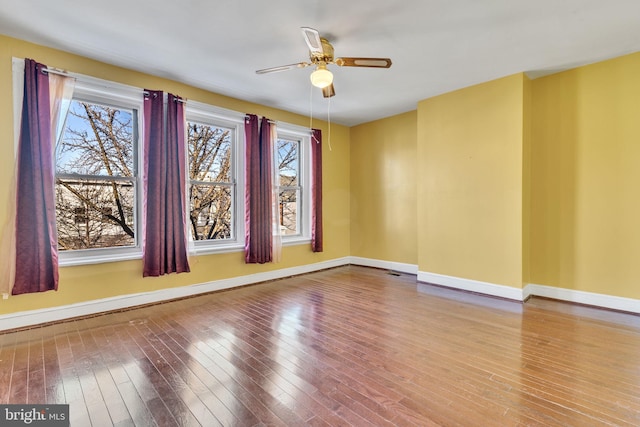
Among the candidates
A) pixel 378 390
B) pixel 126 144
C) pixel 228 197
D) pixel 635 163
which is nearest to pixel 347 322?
pixel 378 390

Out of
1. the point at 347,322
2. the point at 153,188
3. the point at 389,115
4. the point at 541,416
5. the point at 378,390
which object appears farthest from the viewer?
the point at 389,115

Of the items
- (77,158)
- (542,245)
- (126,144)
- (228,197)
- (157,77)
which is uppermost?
(157,77)

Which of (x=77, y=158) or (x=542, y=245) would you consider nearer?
(x=77, y=158)

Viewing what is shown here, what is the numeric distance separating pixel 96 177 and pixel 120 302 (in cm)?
143

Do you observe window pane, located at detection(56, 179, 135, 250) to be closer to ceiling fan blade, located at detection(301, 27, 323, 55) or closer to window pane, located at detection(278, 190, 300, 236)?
window pane, located at detection(278, 190, 300, 236)

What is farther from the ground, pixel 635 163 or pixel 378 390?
pixel 635 163

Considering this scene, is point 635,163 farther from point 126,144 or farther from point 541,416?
point 126,144

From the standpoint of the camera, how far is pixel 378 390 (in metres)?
1.89

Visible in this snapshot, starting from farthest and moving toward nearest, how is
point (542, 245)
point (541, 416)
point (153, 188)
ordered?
point (542, 245)
point (153, 188)
point (541, 416)

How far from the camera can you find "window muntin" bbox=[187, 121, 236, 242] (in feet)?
13.3

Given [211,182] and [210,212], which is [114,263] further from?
[211,182]

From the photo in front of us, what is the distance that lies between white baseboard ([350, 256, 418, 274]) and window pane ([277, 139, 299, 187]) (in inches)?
80.2

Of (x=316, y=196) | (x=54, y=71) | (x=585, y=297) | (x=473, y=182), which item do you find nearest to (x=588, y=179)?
(x=473, y=182)

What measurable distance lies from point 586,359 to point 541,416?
0.99 m
